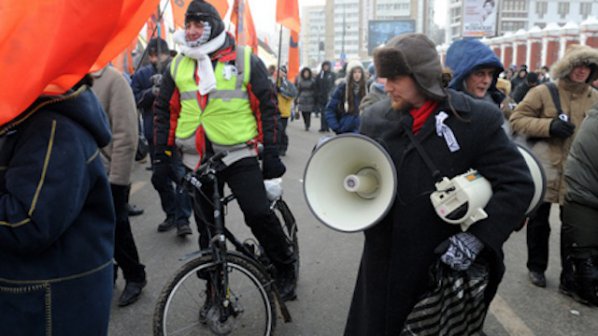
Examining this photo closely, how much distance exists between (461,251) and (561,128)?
252cm

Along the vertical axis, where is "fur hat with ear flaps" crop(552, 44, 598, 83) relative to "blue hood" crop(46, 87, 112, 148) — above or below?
above

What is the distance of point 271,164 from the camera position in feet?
11.1

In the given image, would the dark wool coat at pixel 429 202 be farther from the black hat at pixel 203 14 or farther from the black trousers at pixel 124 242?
the black trousers at pixel 124 242

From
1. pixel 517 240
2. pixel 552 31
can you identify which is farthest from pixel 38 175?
pixel 552 31

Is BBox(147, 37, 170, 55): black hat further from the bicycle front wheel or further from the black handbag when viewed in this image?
the black handbag

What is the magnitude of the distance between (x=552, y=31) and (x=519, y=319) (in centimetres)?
4167

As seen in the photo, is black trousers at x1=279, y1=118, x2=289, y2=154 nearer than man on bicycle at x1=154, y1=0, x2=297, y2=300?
No

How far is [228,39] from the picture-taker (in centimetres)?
336

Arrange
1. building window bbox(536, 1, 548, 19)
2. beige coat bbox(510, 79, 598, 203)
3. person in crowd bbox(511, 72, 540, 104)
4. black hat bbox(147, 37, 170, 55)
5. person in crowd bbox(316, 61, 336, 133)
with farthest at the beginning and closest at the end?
building window bbox(536, 1, 548, 19) → person in crowd bbox(316, 61, 336, 133) → person in crowd bbox(511, 72, 540, 104) → black hat bbox(147, 37, 170, 55) → beige coat bbox(510, 79, 598, 203)

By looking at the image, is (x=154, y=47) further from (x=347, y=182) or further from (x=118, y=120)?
(x=347, y=182)

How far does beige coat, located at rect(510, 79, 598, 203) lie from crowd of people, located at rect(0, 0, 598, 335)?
0.01 metres

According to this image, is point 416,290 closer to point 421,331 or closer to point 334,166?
point 421,331

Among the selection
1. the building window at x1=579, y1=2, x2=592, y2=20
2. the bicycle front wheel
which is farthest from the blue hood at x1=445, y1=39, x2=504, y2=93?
the building window at x1=579, y1=2, x2=592, y2=20

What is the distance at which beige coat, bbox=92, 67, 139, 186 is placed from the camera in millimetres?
3721
